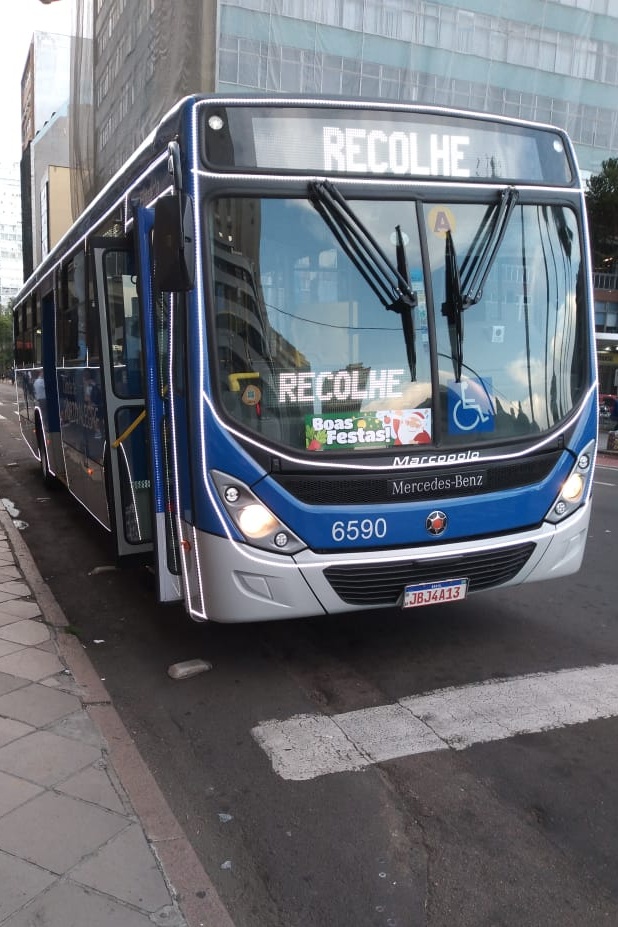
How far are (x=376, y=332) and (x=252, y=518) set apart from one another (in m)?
1.25

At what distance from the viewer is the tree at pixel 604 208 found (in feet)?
119

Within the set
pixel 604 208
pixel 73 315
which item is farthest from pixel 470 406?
pixel 604 208

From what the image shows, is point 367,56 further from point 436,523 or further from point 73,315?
point 436,523

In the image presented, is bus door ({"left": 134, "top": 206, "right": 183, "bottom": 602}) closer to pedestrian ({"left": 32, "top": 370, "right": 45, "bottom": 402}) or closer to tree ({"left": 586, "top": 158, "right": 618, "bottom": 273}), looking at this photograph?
pedestrian ({"left": 32, "top": 370, "right": 45, "bottom": 402})

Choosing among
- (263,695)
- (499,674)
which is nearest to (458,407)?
(499,674)

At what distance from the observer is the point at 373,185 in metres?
4.36

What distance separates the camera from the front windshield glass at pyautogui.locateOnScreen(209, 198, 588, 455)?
4203mm

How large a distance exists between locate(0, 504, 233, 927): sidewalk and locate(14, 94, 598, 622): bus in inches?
A: 34.1

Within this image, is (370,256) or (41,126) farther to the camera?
(41,126)

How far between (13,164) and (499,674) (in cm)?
17545

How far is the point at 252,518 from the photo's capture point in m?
4.21

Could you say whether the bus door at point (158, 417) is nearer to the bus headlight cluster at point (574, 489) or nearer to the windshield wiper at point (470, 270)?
the windshield wiper at point (470, 270)

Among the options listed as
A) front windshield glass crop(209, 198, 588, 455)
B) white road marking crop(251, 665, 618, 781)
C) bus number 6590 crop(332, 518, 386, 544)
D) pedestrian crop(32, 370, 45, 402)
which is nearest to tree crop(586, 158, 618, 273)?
pedestrian crop(32, 370, 45, 402)

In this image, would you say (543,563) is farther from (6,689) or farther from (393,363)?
(6,689)
